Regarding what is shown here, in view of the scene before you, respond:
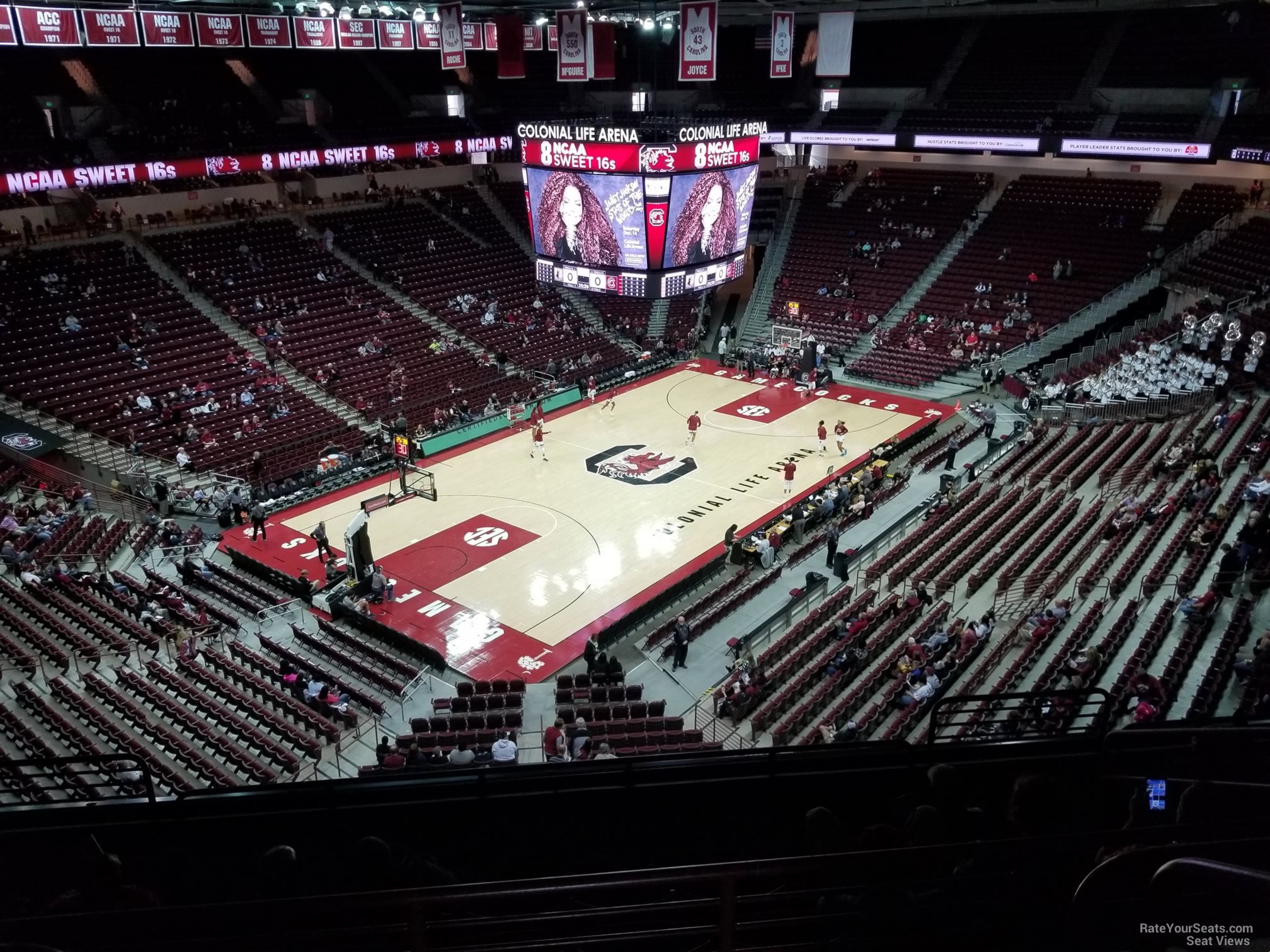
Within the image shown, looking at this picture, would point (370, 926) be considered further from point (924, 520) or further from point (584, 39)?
point (584, 39)

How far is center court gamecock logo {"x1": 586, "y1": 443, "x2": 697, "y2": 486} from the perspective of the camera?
83.8 ft

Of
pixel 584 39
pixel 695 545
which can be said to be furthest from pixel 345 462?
pixel 584 39

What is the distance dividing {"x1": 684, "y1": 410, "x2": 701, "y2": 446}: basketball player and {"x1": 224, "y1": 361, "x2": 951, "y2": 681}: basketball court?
26 cm

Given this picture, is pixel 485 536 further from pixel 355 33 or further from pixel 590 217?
pixel 355 33

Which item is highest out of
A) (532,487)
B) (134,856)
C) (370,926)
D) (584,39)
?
(584,39)

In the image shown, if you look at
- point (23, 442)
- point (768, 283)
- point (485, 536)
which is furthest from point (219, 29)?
point (768, 283)

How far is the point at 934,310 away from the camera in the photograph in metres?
35.9

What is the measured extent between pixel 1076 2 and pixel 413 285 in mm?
27537

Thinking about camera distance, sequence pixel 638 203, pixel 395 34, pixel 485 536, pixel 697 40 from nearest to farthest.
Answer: pixel 697 40 → pixel 485 536 → pixel 638 203 → pixel 395 34

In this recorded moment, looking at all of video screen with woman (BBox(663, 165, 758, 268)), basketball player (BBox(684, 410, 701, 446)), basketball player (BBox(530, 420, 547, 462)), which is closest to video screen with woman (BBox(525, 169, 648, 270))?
video screen with woman (BBox(663, 165, 758, 268))

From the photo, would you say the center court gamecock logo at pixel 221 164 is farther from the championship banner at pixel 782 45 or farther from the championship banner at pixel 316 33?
the championship banner at pixel 782 45

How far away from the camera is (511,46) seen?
25.4 meters

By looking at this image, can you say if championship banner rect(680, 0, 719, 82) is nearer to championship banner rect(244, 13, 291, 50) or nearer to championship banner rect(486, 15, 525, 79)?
championship banner rect(486, 15, 525, 79)

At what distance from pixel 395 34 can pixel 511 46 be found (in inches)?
157
